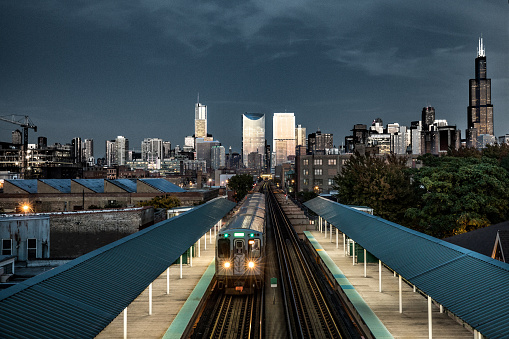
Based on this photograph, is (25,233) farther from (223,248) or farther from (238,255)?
(238,255)

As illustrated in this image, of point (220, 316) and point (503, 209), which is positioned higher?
point (503, 209)

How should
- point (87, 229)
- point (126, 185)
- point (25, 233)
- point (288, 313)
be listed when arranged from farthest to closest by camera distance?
point (126, 185)
point (87, 229)
point (25, 233)
point (288, 313)

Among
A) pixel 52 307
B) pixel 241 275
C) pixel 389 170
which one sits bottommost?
pixel 241 275

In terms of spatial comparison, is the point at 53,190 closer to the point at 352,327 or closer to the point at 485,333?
the point at 352,327

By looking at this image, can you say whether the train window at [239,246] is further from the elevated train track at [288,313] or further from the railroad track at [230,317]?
the railroad track at [230,317]

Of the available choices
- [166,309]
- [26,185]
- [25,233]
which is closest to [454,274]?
[166,309]

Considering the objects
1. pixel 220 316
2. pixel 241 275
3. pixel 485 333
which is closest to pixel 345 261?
pixel 241 275
